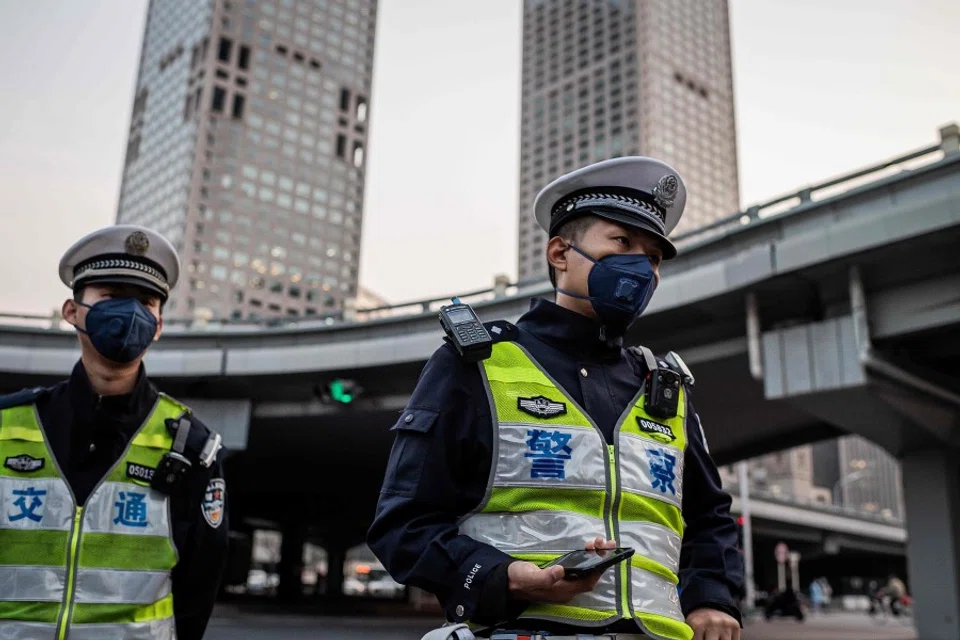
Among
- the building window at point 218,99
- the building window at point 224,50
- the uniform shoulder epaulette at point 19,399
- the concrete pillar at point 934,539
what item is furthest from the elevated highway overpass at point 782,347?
the building window at point 224,50

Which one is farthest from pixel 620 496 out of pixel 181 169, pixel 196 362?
pixel 181 169

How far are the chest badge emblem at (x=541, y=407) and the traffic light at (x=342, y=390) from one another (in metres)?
17.8

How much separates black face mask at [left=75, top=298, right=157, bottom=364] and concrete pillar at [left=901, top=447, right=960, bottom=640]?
16256 mm

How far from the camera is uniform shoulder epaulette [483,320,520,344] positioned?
2426 millimetres

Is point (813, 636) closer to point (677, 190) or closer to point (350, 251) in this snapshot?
point (677, 190)

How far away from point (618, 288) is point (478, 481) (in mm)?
739

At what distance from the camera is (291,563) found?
4525 centimetres

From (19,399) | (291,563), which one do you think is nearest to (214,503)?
(19,399)

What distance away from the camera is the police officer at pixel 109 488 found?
10.3 ft

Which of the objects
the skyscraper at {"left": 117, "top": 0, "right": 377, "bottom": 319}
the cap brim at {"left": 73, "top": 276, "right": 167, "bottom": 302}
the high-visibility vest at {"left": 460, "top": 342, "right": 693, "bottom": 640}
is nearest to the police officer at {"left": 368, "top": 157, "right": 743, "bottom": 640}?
the high-visibility vest at {"left": 460, "top": 342, "right": 693, "bottom": 640}

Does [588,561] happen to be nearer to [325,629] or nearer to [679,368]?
[679,368]

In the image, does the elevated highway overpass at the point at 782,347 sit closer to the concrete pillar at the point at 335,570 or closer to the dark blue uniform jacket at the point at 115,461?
the dark blue uniform jacket at the point at 115,461

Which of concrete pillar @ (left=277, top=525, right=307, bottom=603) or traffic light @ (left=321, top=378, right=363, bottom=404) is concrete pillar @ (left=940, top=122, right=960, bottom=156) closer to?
traffic light @ (left=321, top=378, right=363, bottom=404)

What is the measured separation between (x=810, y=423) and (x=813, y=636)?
5.16 meters
